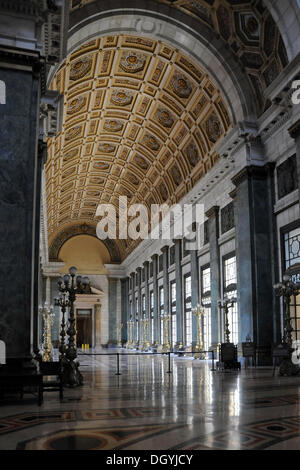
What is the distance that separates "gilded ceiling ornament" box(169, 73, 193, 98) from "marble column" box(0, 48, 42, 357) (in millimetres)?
13016

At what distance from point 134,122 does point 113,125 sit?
1.48 metres

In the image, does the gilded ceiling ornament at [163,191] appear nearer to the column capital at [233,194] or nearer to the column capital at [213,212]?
the column capital at [213,212]

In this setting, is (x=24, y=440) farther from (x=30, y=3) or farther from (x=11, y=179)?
(x=30, y=3)

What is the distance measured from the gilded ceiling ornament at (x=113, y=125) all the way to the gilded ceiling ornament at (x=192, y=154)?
4477 millimetres

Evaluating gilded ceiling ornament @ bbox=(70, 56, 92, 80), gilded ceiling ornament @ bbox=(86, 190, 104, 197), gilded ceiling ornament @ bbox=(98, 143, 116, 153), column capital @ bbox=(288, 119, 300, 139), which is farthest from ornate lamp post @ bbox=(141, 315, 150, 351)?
column capital @ bbox=(288, 119, 300, 139)

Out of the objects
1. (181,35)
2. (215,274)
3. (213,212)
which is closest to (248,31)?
(181,35)

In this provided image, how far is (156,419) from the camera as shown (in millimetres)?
6383

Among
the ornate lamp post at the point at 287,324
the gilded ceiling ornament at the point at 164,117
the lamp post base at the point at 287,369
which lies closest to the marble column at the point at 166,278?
the gilded ceiling ornament at the point at 164,117

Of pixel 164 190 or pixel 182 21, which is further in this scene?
pixel 164 190

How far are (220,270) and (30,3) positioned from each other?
53.7ft

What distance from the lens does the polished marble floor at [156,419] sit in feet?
16.3

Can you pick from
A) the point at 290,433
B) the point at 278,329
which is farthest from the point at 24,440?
the point at 278,329

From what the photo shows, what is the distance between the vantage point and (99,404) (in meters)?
7.98

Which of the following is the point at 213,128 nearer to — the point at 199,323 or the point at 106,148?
the point at 106,148
